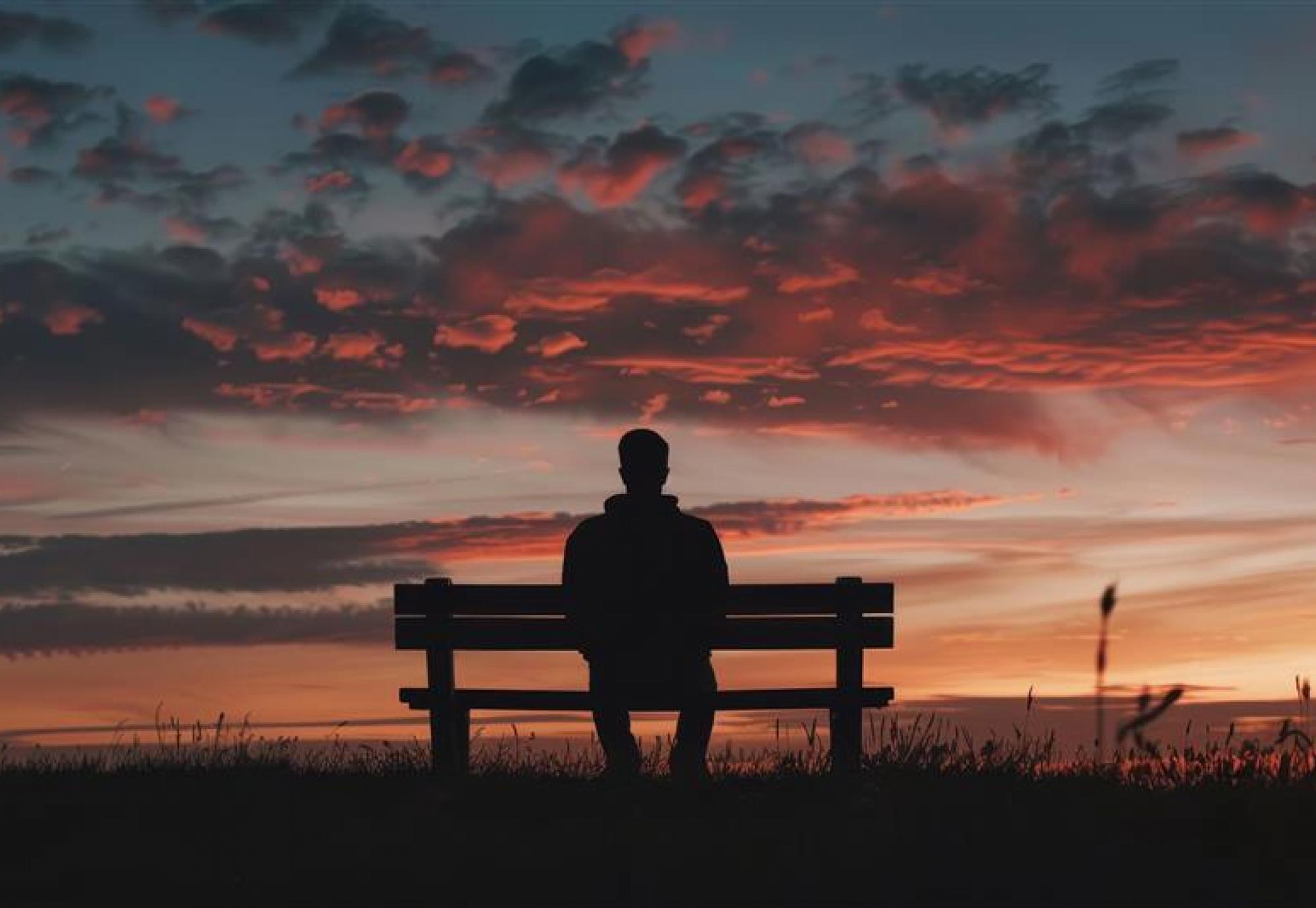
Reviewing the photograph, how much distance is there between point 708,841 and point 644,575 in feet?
10.4

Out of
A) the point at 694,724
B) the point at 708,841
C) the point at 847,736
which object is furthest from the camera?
the point at 847,736

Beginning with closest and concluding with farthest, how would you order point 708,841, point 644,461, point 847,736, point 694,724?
point 708,841 < point 644,461 < point 694,724 < point 847,736

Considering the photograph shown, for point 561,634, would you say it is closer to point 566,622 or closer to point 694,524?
point 566,622

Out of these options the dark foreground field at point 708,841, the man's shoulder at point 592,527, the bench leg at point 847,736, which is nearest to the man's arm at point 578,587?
the man's shoulder at point 592,527

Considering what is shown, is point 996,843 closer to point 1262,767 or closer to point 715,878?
point 715,878

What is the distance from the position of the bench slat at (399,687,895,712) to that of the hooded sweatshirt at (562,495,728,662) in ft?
1.25

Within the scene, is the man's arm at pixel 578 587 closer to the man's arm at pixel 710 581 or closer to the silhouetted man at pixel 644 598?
the silhouetted man at pixel 644 598

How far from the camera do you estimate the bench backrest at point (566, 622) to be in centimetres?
1206

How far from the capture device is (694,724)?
1147 centimetres

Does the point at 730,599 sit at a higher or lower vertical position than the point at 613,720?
higher

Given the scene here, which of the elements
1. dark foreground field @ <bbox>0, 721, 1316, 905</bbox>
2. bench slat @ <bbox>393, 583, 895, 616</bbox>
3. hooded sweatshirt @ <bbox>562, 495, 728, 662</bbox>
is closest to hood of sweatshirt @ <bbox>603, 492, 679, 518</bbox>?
hooded sweatshirt @ <bbox>562, 495, 728, 662</bbox>

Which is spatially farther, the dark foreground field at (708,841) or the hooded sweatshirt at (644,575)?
the hooded sweatshirt at (644,575)

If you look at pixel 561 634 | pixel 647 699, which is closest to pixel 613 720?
pixel 647 699

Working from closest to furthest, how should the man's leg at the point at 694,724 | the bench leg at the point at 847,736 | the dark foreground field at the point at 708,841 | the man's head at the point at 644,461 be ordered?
1. the dark foreground field at the point at 708,841
2. the man's head at the point at 644,461
3. the man's leg at the point at 694,724
4. the bench leg at the point at 847,736
